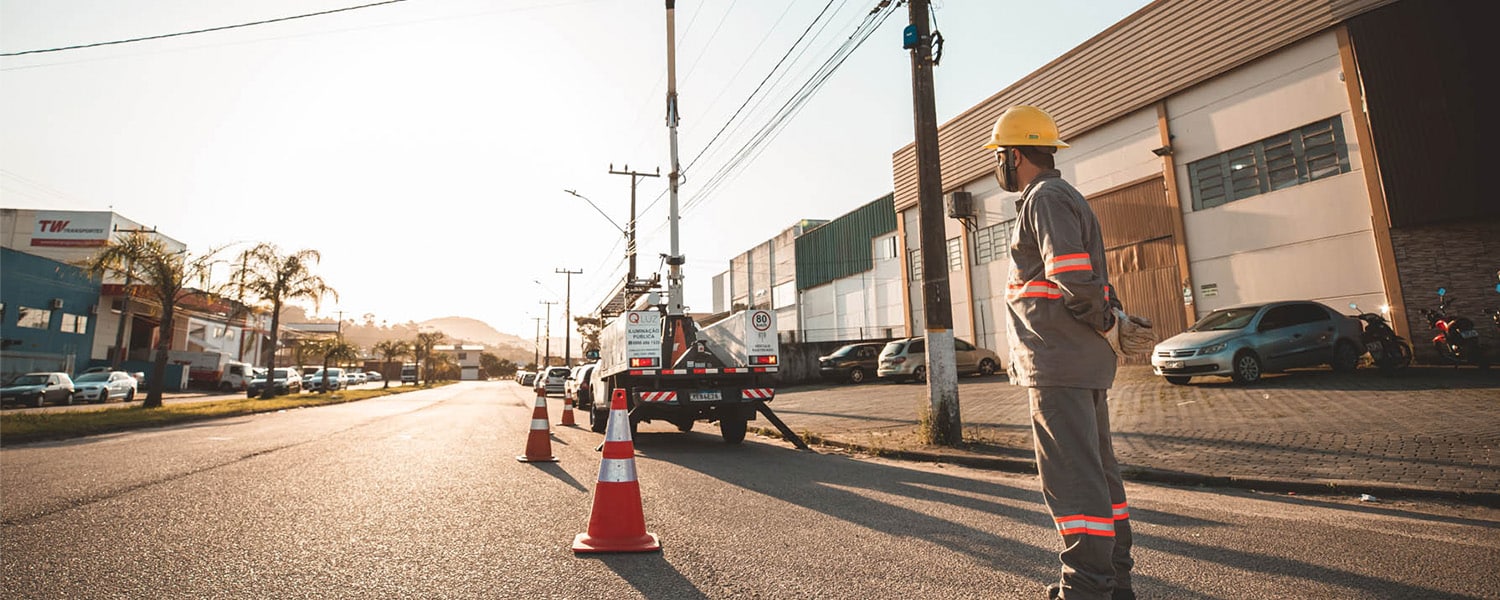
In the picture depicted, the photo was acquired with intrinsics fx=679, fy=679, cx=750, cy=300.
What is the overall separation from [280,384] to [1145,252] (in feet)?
136

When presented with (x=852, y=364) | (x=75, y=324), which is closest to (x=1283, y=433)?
(x=852, y=364)

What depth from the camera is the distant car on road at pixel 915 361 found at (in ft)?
72.6

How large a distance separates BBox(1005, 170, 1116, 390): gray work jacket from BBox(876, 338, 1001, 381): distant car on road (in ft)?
64.1

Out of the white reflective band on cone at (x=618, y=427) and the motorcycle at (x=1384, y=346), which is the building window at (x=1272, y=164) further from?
the white reflective band on cone at (x=618, y=427)

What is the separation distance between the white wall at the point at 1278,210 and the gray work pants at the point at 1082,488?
17.6 meters

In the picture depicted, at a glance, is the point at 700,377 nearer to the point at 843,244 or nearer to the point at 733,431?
the point at 733,431

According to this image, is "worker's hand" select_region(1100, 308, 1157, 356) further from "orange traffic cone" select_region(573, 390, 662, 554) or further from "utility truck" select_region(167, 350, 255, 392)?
"utility truck" select_region(167, 350, 255, 392)

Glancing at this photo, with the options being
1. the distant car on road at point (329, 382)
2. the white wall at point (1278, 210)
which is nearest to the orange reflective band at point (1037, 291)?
the white wall at point (1278, 210)

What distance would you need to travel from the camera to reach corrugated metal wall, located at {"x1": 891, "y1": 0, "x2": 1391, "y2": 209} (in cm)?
1666

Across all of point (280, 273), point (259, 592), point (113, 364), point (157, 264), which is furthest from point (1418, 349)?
point (113, 364)

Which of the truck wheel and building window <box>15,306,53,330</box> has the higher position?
building window <box>15,306,53,330</box>

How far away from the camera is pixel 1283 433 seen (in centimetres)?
754

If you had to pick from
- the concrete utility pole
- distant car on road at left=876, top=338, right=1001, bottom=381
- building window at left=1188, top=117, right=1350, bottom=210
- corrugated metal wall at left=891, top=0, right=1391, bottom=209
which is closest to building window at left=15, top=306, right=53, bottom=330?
distant car on road at left=876, top=338, right=1001, bottom=381

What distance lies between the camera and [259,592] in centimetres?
295
